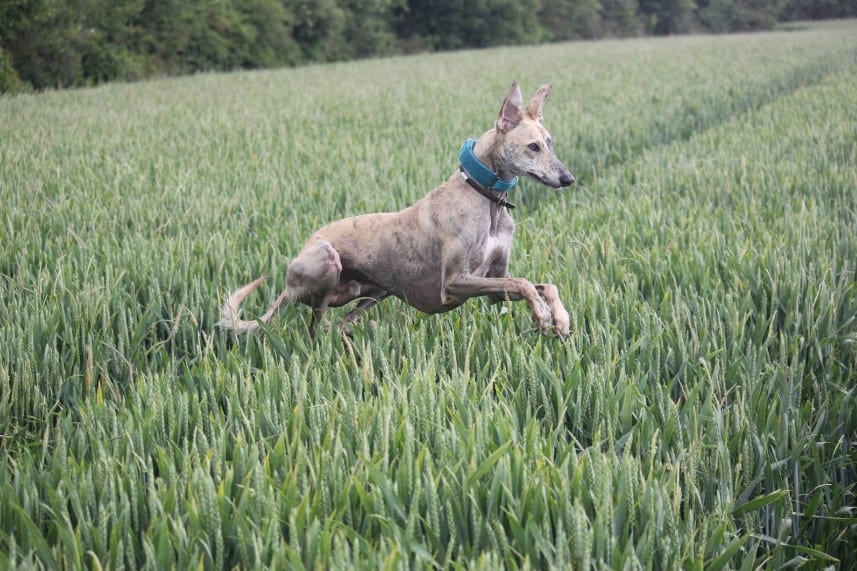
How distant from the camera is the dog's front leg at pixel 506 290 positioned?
340 centimetres

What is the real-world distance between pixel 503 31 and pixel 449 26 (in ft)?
10.8

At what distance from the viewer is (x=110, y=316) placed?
13.1 feet

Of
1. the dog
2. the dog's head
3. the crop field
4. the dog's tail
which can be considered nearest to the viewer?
the crop field

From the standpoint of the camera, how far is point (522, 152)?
12.0 feet

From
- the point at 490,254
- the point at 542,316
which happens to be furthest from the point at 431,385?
the point at 490,254

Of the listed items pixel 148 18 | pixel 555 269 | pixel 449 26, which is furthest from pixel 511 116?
pixel 449 26

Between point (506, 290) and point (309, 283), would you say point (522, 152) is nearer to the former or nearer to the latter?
point (506, 290)

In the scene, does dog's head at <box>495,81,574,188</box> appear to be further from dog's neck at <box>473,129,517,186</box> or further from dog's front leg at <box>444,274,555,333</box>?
dog's front leg at <box>444,274,555,333</box>

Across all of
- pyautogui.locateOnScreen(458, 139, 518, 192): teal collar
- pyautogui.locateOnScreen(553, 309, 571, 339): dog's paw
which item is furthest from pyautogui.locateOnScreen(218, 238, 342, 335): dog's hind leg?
pyautogui.locateOnScreen(553, 309, 571, 339): dog's paw

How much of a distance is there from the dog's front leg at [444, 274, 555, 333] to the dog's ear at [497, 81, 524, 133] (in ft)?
2.29

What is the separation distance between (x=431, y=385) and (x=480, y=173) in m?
1.22

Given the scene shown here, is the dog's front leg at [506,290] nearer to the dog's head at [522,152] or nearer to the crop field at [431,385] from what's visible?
the crop field at [431,385]

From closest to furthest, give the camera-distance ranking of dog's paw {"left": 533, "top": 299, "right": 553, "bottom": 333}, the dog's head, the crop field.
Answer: the crop field < dog's paw {"left": 533, "top": 299, "right": 553, "bottom": 333} < the dog's head

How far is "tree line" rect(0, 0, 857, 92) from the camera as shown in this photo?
2016 centimetres
